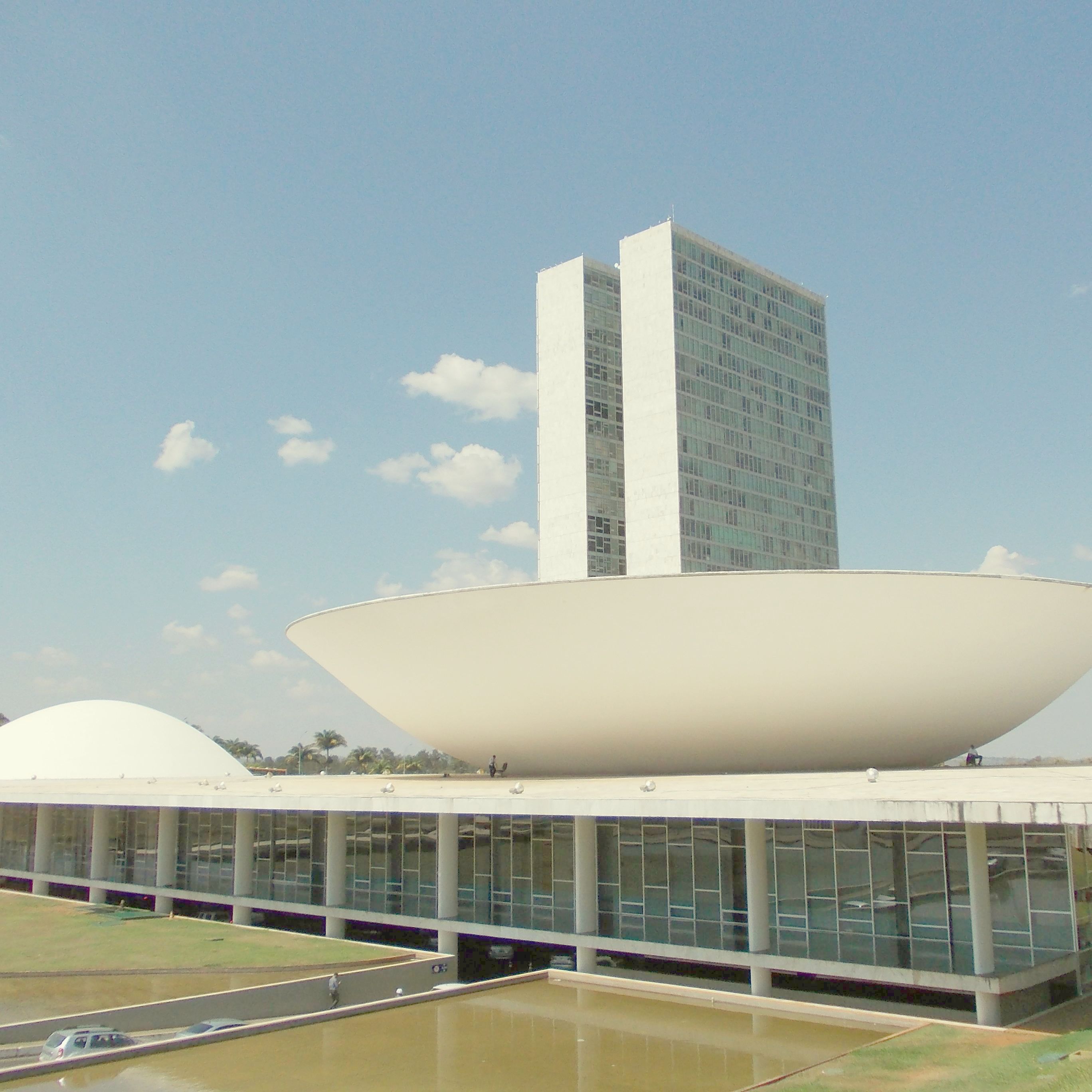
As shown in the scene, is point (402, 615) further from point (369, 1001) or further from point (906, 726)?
point (906, 726)

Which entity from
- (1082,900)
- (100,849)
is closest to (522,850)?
(1082,900)

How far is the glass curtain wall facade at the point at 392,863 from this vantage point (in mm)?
20812

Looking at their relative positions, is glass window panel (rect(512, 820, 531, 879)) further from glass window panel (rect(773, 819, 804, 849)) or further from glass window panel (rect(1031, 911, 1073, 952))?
glass window panel (rect(1031, 911, 1073, 952))

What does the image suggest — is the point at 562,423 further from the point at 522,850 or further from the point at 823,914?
the point at 823,914

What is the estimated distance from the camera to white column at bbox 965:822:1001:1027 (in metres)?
13.3

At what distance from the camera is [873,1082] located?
10016mm

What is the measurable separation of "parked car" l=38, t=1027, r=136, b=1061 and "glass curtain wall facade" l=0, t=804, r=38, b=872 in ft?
67.1

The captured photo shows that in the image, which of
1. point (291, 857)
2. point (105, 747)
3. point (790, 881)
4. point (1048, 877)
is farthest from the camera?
point (105, 747)

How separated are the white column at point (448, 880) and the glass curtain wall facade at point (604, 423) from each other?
4565 centimetres

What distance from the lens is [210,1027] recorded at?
13391mm

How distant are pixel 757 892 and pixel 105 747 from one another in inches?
1528

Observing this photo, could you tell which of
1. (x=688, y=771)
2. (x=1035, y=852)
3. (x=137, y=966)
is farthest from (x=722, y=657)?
(x=137, y=966)

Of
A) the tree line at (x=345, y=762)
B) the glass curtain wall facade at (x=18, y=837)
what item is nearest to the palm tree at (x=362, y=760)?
the tree line at (x=345, y=762)

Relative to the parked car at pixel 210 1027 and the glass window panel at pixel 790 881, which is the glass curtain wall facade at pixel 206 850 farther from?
the glass window panel at pixel 790 881
